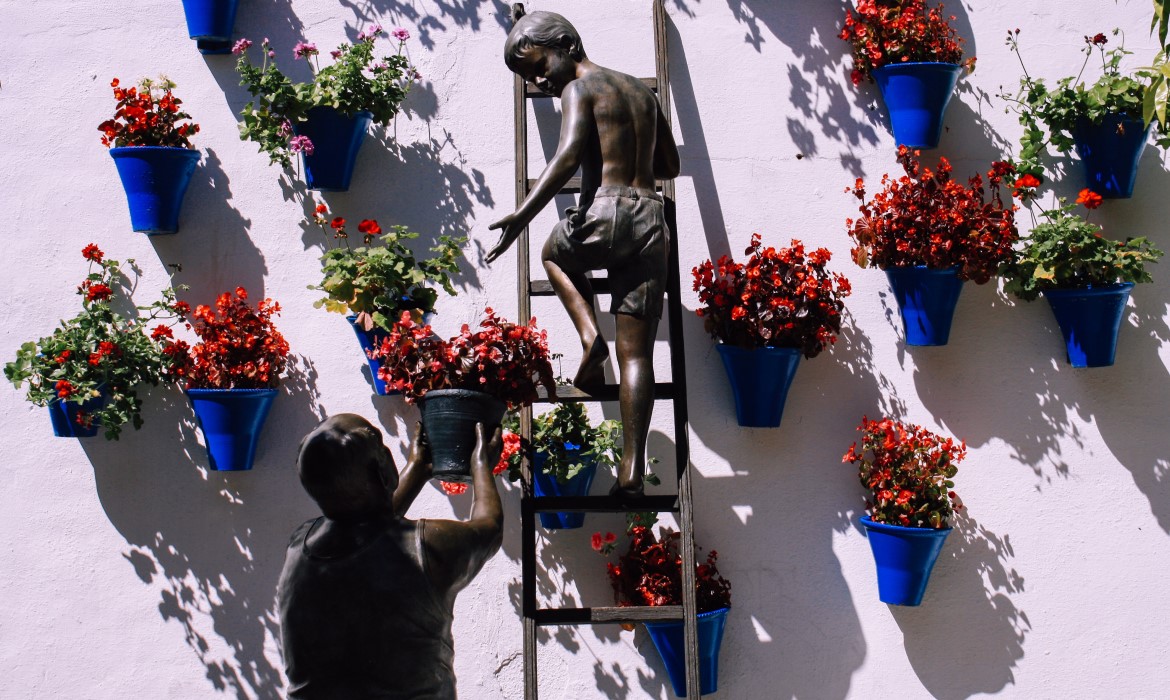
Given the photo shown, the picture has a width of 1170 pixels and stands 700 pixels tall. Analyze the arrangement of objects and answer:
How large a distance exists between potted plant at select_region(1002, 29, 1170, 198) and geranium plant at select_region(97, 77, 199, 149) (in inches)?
101

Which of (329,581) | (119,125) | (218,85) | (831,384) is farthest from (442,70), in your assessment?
(329,581)

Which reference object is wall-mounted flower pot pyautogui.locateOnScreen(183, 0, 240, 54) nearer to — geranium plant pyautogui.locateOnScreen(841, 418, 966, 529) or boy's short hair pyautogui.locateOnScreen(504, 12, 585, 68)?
boy's short hair pyautogui.locateOnScreen(504, 12, 585, 68)

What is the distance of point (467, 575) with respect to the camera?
2146mm

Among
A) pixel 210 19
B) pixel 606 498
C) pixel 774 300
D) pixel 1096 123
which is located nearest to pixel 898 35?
pixel 1096 123

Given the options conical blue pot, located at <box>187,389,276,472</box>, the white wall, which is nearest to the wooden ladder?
the white wall

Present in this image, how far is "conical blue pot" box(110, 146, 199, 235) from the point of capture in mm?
Answer: 3586

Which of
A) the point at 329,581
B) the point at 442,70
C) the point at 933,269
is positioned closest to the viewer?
the point at 329,581

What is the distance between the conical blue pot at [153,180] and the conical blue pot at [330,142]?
378 mm

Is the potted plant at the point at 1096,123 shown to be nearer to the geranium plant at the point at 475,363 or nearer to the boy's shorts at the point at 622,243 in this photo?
the boy's shorts at the point at 622,243

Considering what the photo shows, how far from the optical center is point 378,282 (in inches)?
134

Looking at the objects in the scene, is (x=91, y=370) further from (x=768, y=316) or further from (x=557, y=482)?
(x=768, y=316)

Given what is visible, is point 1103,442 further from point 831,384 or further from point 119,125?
point 119,125

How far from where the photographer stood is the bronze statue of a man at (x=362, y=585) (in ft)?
6.61

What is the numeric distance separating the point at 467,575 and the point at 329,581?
0.25 metres
